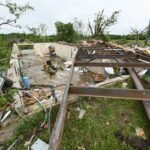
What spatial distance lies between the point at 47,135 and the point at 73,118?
1.90ft

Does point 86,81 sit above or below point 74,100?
below

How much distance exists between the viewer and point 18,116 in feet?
12.0

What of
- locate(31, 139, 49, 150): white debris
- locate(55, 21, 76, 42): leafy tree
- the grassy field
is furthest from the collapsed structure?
locate(55, 21, 76, 42): leafy tree

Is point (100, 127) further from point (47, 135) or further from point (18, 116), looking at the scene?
point (18, 116)

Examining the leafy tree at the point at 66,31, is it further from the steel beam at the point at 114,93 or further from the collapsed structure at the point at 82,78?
the steel beam at the point at 114,93

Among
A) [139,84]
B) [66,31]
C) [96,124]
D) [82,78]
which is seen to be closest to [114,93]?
[96,124]

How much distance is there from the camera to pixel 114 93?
8.77 feet

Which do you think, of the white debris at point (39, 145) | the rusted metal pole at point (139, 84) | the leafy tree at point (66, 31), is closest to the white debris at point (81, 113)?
the white debris at point (39, 145)

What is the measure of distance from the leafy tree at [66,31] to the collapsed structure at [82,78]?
161 inches

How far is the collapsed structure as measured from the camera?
2.61 meters

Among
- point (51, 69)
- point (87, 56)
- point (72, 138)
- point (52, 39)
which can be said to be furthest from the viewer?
point (52, 39)

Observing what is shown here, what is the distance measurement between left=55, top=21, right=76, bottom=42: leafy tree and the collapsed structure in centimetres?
409

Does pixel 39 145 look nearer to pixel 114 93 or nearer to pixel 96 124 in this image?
pixel 96 124

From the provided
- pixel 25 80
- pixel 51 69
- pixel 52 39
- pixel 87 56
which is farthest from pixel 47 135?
pixel 52 39
